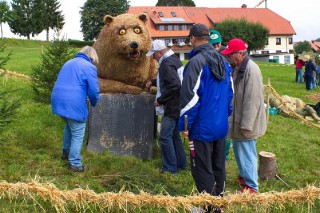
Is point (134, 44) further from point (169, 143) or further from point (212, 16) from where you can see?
point (212, 16)

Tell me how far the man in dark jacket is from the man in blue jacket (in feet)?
4.09

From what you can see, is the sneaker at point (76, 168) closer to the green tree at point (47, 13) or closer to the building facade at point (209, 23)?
the building facade at point (209, 23)

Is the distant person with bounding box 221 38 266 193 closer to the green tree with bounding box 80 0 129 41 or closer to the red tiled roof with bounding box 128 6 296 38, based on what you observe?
the red tiled roof with bounding box 128 6 296 38

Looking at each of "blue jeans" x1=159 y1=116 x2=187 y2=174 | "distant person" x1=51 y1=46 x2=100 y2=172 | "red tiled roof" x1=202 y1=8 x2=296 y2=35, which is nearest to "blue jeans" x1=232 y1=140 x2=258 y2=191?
"blue jeans" x1=159 y1=116 x2=187 y2=174

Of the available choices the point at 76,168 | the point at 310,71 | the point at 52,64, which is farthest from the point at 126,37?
→ the point at 310,71

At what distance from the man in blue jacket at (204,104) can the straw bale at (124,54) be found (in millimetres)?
2096

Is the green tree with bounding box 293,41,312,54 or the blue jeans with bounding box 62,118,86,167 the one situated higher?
the green tree with bounding box 293,41,312,54

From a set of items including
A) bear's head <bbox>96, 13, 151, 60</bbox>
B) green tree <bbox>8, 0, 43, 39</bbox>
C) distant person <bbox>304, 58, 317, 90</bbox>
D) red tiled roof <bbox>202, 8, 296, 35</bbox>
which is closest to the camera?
bear's head <bbox>96, 13, 151, 60</bbox>

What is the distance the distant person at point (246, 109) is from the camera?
A: 15.2ft

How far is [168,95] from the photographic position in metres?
5.44

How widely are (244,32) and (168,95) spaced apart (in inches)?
1533

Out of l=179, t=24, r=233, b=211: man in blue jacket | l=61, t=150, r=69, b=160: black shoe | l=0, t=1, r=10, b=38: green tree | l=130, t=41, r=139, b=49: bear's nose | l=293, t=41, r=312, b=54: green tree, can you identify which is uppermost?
l=293, t=41, r=312, b=54: green tree

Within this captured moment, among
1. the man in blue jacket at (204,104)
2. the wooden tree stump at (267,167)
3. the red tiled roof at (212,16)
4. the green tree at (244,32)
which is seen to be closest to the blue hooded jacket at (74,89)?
the man in blue jacket at (204,104)

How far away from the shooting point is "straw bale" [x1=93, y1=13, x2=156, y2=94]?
6031 mm
